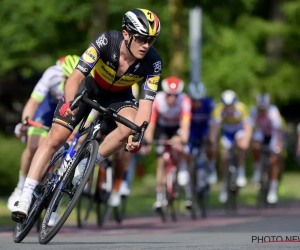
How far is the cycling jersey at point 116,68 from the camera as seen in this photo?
1030cm

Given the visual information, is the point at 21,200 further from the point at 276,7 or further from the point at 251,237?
the point at 276,7

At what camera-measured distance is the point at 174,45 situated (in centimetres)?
2286

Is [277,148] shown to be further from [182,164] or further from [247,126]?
[182,164]

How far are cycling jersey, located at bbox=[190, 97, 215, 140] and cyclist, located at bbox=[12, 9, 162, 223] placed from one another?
280 inches

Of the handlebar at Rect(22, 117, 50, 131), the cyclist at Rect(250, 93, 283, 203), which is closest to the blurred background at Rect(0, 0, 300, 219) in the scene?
the cyclist at Rect(250, 93, 283, 203)

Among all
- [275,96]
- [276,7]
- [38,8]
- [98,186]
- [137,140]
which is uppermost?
[276,7]

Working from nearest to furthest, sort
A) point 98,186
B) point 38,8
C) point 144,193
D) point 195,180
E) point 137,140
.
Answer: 1. point 137,140
2. point 98,186
3. point 195,180
4. point 144,193
5. point 38,8

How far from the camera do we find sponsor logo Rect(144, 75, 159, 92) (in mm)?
10453

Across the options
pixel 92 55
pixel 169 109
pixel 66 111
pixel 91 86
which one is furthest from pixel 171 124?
pixel 66 111

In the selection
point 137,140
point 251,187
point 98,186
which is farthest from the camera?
point 251,187

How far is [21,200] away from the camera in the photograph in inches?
397

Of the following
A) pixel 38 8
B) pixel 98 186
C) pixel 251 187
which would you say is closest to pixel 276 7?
pixel 251 187

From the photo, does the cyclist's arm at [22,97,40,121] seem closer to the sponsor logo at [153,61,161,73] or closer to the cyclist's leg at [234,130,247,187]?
the sponsor logo at [153,61,161,73]

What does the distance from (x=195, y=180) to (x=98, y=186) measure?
287 centimetres
